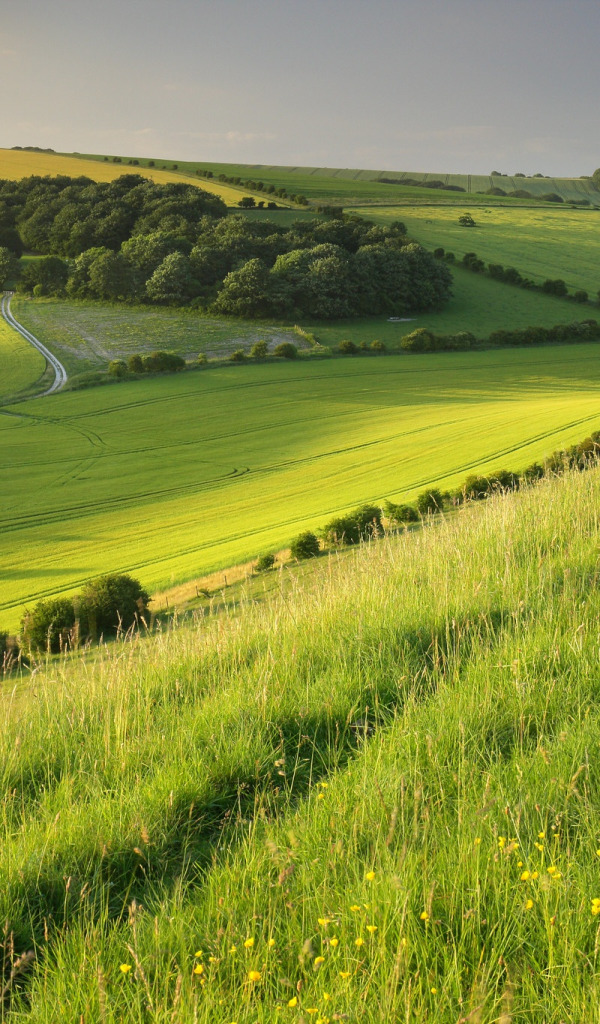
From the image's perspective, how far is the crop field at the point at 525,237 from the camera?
276 ft

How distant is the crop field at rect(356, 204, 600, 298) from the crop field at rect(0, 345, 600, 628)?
3131 cm

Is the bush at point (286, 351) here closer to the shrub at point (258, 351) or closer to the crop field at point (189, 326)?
the shrub at point (258, 351)

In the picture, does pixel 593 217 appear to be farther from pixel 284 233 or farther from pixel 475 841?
pixel 475 841

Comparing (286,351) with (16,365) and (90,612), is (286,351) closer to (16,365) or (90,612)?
(16,365)

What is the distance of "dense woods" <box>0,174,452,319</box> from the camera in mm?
63750

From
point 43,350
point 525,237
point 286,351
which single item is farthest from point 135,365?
point 525,237

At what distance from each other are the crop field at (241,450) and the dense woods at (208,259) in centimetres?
1070

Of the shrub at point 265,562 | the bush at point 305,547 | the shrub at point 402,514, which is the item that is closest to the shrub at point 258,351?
the shrub at point 402,514

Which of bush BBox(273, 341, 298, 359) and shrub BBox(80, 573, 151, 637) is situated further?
bush BBox(273, 341, 298, 359)

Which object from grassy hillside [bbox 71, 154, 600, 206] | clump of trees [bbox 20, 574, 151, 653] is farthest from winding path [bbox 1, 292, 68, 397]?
grassy hillside [bbox 71, 154, 600, 206]

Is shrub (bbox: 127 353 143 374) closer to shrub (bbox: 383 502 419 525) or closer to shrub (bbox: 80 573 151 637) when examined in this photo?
shrub (bbox: 383 502 419 525)

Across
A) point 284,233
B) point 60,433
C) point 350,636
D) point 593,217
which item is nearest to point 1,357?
point 60,433

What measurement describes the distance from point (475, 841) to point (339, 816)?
2.19ft

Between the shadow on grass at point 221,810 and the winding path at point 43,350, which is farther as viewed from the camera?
the winding path at point 43,350
